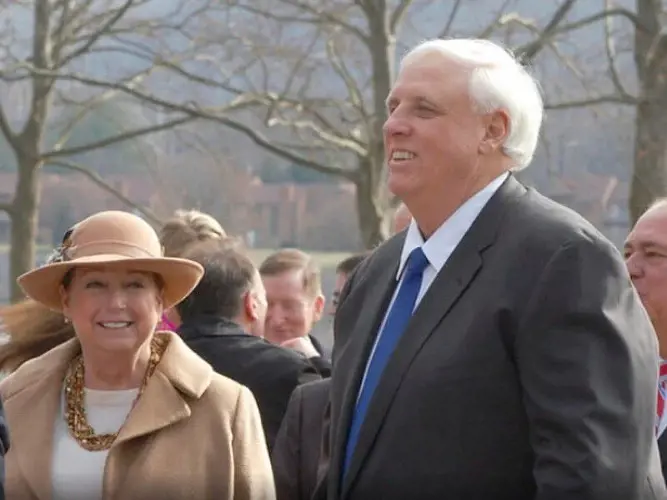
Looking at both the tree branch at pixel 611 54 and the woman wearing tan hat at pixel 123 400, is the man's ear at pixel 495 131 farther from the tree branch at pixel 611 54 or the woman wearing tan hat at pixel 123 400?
the tree branch at pixel 611 54

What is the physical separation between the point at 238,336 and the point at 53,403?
97 centimetres

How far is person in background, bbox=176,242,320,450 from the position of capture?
4746 mm

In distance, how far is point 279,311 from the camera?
255 inches

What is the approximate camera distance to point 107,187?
49.7 feet

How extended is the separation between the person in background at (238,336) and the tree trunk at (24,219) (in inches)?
365

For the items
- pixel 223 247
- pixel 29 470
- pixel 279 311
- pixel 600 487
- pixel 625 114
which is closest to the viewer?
pixel 600 487

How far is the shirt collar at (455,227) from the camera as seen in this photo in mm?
3135

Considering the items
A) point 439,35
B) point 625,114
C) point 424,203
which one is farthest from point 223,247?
point 625,114

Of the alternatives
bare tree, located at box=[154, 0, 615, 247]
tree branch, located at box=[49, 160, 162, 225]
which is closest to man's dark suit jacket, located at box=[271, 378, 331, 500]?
bare tree, located at box=[154, 0, 615, 247]

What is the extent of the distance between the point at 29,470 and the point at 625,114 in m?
10.8

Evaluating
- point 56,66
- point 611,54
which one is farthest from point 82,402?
point 56,66

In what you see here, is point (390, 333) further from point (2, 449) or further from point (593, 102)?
point (593, 102)

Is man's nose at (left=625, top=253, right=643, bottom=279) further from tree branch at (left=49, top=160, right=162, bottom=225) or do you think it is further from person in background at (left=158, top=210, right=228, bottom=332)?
tree branch at (left=49, top=160, right=162, bottom=225)

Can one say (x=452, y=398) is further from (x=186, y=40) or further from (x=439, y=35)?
(x=186, y=40)
